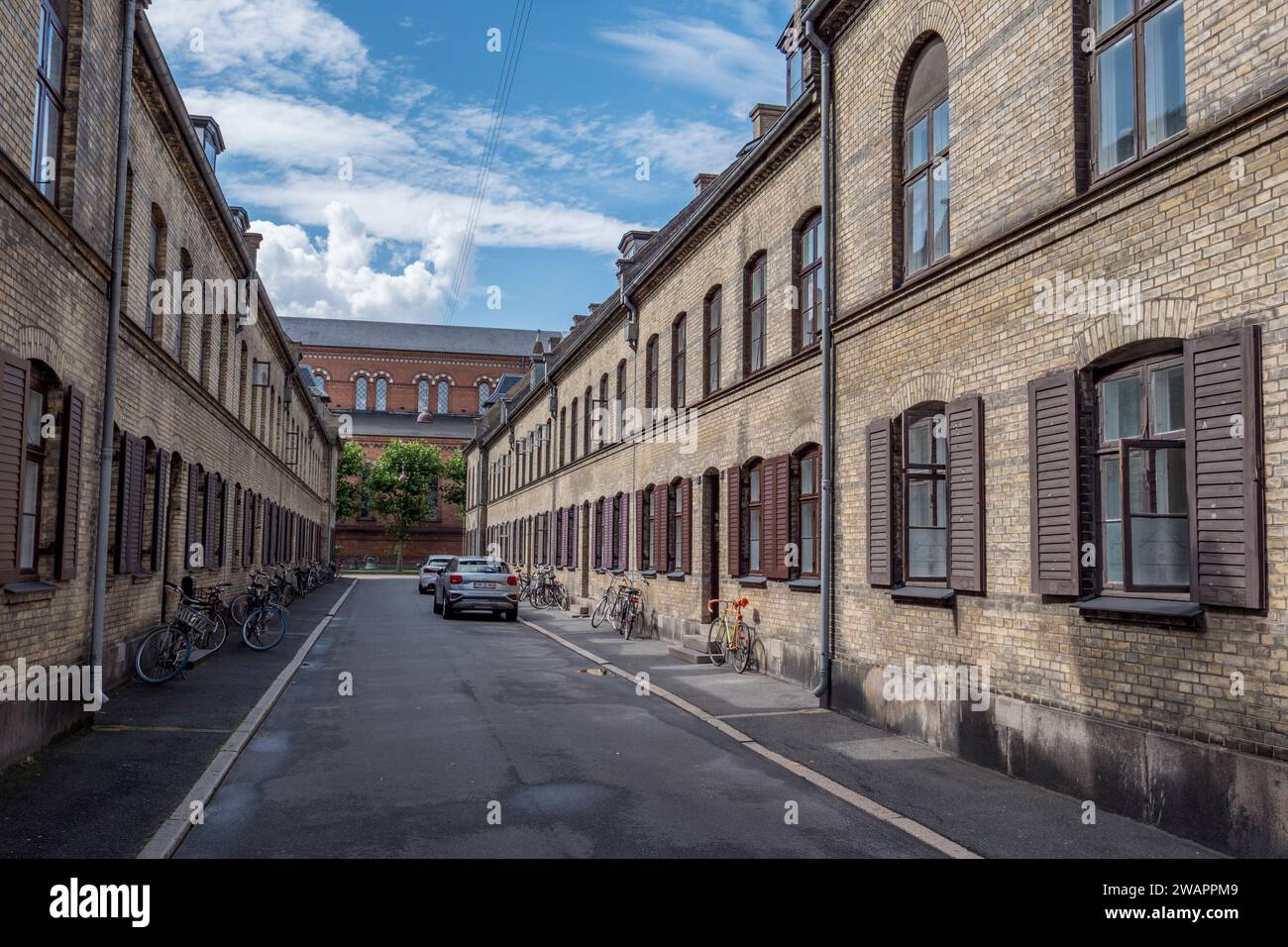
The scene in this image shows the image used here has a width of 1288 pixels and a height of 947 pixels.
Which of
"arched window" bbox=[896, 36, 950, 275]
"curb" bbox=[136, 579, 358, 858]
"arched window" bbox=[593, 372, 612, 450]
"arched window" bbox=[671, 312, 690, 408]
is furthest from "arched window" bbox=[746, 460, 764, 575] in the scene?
"arched window" bbox=[593, 372, 612, 450]

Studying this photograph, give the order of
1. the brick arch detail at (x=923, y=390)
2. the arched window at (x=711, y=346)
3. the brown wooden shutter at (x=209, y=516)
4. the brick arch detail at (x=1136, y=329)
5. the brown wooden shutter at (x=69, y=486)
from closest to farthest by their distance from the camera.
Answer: the brick arch detail at (x=1136, y=329) → the brown wooden shutter at (x=69, y=486) → the brick arch detail at (x=923, y=390) → the arched window at (x=711, y=346) → the brown wooden shutter at (x=209, y=516)

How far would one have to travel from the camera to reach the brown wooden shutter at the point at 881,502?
36.9 ft

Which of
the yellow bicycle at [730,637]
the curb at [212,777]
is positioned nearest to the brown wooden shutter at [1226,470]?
the curb at [212,777]

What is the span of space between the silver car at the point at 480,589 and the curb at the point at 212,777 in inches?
454

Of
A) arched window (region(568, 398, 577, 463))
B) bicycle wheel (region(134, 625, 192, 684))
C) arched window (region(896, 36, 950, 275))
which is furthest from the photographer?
arched window (region(568, 398, 577, 463))

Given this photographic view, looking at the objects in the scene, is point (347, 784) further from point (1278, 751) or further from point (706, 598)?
point (706, 598)

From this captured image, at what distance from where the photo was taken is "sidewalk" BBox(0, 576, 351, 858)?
6617 mm

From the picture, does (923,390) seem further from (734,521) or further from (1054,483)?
(734,521)

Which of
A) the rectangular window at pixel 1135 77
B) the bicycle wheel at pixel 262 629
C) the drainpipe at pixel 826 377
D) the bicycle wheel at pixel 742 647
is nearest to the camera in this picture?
the rectangular window at pixel 1135 77

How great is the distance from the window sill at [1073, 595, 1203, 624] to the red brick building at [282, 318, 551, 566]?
7211 cm

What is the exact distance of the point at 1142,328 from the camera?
7.43 meters

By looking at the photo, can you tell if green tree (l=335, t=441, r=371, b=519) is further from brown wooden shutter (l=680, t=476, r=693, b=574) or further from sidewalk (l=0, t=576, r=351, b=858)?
sidewalk (l=0, t=576, r=351, b=858)

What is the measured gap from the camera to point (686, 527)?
1970cm

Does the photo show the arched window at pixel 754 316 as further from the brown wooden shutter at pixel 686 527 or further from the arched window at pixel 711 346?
the brown wooden shutter at pixel 686 527
